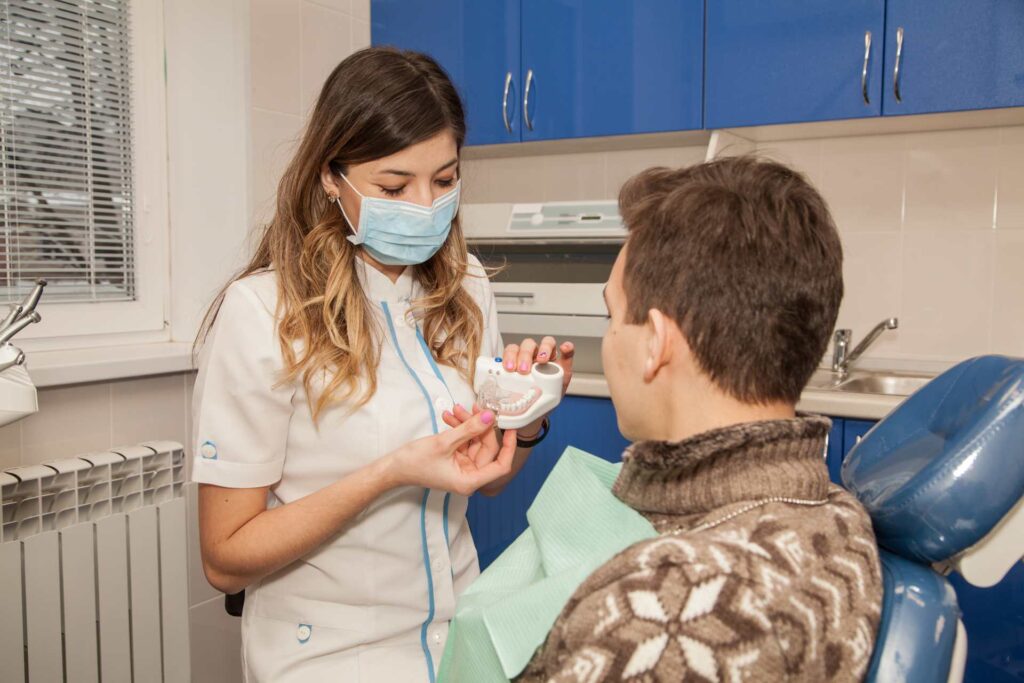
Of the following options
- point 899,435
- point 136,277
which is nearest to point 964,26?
point 899,435

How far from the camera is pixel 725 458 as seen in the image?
0.84 meters

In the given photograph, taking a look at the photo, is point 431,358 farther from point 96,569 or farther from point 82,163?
point 82,163

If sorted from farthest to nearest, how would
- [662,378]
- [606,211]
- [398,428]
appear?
[606,211], [398,428], [662,378]

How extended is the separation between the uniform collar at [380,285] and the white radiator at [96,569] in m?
0.88

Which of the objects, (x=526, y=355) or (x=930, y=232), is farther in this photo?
(x=930, y=232)

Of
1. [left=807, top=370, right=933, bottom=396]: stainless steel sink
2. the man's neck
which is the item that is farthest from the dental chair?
[left=807, top=370, right=933, bottom=396]: stainless steel sink

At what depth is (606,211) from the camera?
254 cm

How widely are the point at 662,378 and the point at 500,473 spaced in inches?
15.6

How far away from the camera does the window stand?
81.0 inches

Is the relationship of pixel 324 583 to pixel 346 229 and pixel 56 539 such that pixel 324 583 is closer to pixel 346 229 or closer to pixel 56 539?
pixel 346 229

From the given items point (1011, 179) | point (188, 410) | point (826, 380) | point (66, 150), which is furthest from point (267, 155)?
point (1011, 179)

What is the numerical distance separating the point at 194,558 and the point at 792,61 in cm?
217

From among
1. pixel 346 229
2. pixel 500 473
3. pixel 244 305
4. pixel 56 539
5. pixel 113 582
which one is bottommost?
pixel 113 582

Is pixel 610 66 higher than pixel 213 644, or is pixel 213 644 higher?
pixel 610 66
